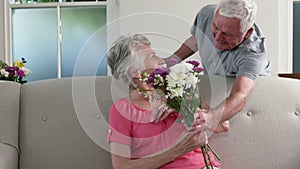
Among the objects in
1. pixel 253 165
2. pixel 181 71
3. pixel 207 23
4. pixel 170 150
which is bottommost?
pixel 253 165

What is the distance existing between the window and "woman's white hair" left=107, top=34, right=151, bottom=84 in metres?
2.13

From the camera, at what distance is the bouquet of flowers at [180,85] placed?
161cm

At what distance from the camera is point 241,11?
2186mm

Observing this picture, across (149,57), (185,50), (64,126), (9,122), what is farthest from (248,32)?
(9,122)

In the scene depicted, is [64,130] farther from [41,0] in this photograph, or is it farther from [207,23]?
[41,0]

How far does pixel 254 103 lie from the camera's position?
2.19 m

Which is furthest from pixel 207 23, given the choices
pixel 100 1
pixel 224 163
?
pixel 100 1

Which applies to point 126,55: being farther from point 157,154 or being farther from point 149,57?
point 157,154

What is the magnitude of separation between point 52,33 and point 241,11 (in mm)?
2161

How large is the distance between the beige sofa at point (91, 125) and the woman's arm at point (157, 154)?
0.22m

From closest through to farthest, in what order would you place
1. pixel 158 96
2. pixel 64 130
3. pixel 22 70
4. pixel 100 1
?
1. pixel 158 96
2. pixel 64 130
3. pixel 22 70
4. pixel 100 1

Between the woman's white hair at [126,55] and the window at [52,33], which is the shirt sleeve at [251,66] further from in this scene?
the window at [52,33]

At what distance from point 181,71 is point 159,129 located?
1.20 feet

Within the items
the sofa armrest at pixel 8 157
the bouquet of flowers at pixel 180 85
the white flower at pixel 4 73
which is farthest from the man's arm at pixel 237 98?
the white flower at pixel 4 73
